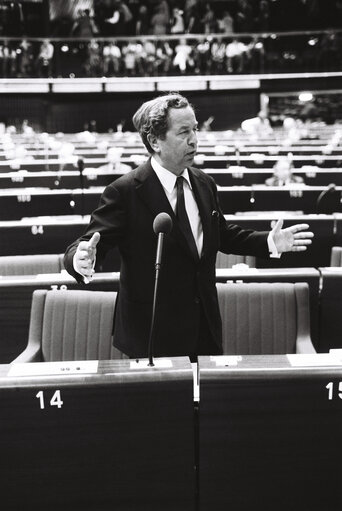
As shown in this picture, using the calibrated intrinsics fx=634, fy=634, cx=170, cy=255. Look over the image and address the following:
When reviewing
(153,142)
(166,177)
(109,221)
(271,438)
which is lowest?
(271,438)

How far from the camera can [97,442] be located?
4.51 feet

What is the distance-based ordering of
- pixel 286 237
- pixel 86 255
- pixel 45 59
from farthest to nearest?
1. pixel 45 59
2. pixel 286 237
3. pixel 86 255

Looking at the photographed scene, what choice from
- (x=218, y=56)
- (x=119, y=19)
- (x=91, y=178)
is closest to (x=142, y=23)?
(x=119, y=19)

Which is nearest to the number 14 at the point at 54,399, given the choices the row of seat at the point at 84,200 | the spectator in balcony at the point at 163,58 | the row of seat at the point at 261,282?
the row of seat at the point at 261,282

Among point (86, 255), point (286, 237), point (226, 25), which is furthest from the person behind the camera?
point (226, 25)

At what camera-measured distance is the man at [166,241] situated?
1.97m

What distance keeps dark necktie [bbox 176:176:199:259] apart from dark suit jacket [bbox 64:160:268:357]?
2cm

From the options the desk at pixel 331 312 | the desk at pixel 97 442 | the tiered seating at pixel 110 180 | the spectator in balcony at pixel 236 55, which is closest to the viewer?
the desk at pixel 97 442

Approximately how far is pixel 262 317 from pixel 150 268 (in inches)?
41.3

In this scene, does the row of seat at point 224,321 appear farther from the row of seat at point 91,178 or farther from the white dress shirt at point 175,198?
the row of seat at point 91,178

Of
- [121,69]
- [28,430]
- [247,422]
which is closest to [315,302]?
[247,422]

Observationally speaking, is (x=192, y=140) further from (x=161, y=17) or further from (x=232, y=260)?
(x=161, y=17)

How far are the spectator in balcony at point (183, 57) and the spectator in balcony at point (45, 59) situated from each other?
11.2 feet

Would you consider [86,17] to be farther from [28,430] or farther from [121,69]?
[28,430]
